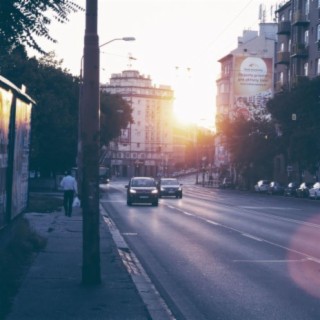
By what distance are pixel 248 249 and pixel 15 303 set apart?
1002 centimetres

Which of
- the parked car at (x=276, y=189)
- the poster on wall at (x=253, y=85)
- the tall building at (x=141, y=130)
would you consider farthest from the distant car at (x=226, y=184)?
the tall building at (x=141, y=130)

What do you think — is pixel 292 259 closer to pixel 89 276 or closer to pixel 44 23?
pixel 89 276

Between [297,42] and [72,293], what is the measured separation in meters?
78.5

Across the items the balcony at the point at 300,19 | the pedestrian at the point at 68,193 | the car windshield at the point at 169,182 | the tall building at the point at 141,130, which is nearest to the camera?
the pedestrian at the point at 68,193

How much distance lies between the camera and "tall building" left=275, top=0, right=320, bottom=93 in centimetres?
8169

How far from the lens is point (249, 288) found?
1254cm

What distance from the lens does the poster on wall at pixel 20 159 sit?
13376 mm

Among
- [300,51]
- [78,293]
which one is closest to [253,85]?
[300,51]

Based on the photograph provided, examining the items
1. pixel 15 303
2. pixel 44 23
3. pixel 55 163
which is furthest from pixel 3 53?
pixel 55 163

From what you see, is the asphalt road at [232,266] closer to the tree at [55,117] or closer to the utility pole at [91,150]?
the utility pole at [91,150]

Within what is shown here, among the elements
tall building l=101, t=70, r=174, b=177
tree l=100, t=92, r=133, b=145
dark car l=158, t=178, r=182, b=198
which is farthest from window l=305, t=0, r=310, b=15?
tall building l=101, t=70, r=174, b=177

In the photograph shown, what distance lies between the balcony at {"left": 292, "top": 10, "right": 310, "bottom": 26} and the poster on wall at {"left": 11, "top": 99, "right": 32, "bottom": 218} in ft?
236

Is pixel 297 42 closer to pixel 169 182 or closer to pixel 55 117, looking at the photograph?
pixel 169 182

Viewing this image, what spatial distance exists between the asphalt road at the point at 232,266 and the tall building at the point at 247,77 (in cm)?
6897
